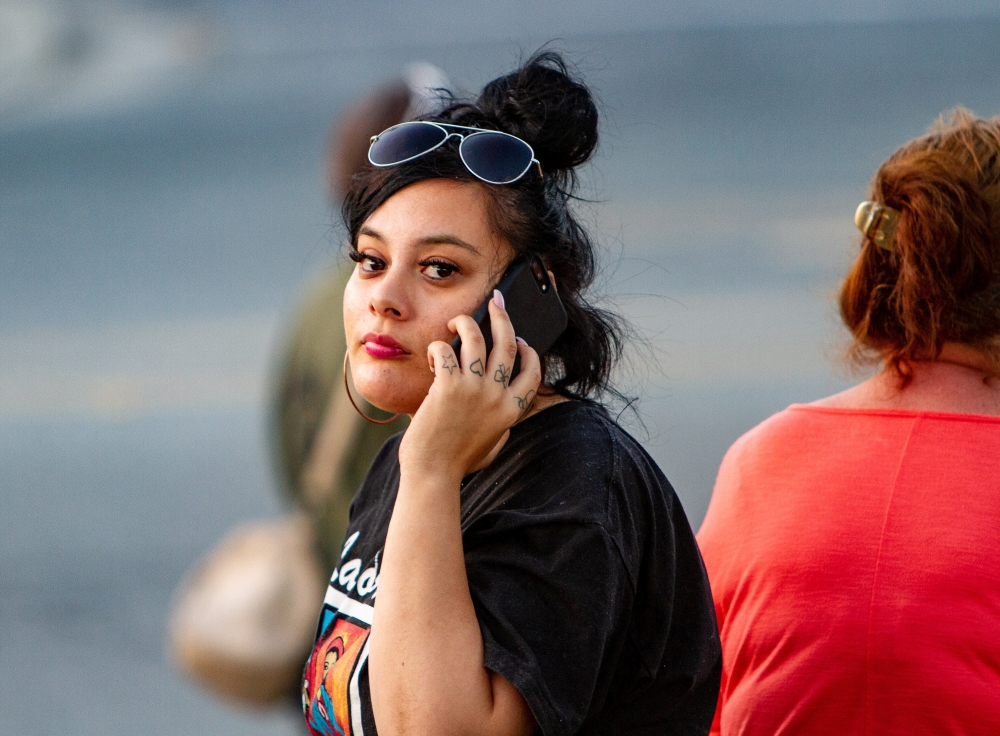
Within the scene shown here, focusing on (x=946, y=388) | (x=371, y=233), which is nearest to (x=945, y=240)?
(x=946, y=388)

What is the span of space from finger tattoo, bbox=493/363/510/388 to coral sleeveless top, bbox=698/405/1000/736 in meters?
0.63

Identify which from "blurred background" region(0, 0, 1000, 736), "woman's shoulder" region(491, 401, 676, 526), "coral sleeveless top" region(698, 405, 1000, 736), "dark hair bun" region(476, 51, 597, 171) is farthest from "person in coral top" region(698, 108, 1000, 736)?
"dark hair bun" region(476, 51, 597, 171)

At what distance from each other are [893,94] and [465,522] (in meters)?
9.31

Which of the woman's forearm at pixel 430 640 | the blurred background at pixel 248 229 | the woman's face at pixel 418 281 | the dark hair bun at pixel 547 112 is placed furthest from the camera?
the blurred background at pixel 248 229

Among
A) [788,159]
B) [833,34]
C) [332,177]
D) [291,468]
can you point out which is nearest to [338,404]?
[291,468]

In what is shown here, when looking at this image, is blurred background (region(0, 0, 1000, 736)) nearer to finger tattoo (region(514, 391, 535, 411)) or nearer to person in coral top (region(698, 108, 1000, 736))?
person in coral top (region(698, 108, 1000, 736))

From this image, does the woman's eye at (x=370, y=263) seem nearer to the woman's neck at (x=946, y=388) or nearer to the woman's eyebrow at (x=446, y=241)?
the woman's eyebrow at (x=446, y=241)

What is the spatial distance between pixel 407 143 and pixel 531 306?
0.95 ft

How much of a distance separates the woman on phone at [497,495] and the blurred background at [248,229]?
0.25 m

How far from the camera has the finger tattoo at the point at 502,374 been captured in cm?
152

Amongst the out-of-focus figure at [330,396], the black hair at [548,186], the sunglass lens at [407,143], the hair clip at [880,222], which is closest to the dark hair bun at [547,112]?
the black hair at [548,186]

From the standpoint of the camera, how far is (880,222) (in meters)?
1.95

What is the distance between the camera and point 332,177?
10.5 ft

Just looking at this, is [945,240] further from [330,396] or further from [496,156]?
[330,396]
